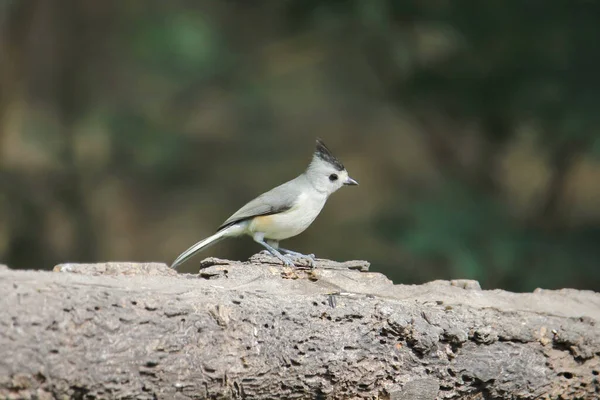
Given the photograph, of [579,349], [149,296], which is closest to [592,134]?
[579,349]

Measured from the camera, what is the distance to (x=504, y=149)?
6.91 meters

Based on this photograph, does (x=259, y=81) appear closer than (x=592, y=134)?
No

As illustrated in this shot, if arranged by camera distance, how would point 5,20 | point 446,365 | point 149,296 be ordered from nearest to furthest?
point 149,296 → point 446,365 → point 5,20

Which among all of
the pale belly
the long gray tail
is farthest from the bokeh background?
Answer: the long gray tail

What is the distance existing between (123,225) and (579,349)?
7.34 m

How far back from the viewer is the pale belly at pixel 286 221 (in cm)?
381

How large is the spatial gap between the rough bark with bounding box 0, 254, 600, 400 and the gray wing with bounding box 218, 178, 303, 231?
0.62 meters

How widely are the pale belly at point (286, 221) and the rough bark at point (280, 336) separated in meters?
0.62

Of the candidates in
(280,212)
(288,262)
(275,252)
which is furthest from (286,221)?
(288,262)

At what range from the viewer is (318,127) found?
10148 mm

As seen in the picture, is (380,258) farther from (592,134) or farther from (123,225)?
(123,225)

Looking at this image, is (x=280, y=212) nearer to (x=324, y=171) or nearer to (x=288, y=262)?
(x=324, y=171)

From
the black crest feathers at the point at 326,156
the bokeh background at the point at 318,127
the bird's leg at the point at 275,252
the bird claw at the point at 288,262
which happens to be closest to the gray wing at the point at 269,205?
the bird's leg at the point at 275,252

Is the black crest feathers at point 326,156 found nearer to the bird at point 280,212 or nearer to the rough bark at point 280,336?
the bird at point 280,212
